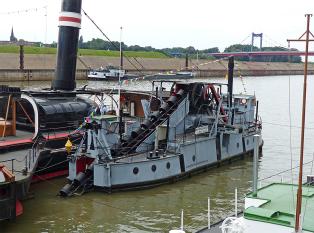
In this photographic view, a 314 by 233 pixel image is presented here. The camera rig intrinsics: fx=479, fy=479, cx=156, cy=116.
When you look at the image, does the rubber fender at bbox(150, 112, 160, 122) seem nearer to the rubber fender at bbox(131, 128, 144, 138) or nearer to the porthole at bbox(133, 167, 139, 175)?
the rubber fender at bbox(131, 128, 144, 138)

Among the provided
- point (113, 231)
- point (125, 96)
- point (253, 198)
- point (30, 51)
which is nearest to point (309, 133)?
point (125, 96)

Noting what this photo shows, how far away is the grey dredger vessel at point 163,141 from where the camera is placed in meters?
21.1

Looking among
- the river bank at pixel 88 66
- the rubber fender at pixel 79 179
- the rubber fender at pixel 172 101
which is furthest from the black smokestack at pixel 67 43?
the river bank at pixel 88 66

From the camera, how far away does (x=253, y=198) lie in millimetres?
12367

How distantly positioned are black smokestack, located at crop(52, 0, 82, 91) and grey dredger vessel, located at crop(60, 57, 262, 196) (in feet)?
13.9

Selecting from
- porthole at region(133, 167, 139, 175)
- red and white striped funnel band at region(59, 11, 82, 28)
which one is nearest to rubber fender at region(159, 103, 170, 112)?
porthole at region(133, 167, 139, 175)

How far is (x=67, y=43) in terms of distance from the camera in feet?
90.5

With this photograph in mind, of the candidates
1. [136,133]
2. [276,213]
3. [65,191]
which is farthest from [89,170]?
[276,213]

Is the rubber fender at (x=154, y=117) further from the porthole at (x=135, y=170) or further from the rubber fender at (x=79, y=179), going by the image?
the rubber fender at (x=79, y=179)

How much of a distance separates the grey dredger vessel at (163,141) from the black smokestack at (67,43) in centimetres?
424

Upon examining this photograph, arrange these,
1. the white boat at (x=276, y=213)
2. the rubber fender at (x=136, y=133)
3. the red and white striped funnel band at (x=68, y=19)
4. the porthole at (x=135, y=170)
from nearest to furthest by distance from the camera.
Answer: the white boat at (x=276, y=213) → the porthole at (x=135, y=170) → the rubber fender at (x=136, y=133) → the red and white striped funnel band at (x=68, y=19)

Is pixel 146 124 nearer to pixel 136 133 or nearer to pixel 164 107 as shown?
pixel 136 133

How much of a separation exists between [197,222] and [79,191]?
18.4ft

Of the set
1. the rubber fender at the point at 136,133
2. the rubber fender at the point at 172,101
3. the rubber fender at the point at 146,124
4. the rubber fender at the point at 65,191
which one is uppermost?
the rubber fender at the point at 172,101
